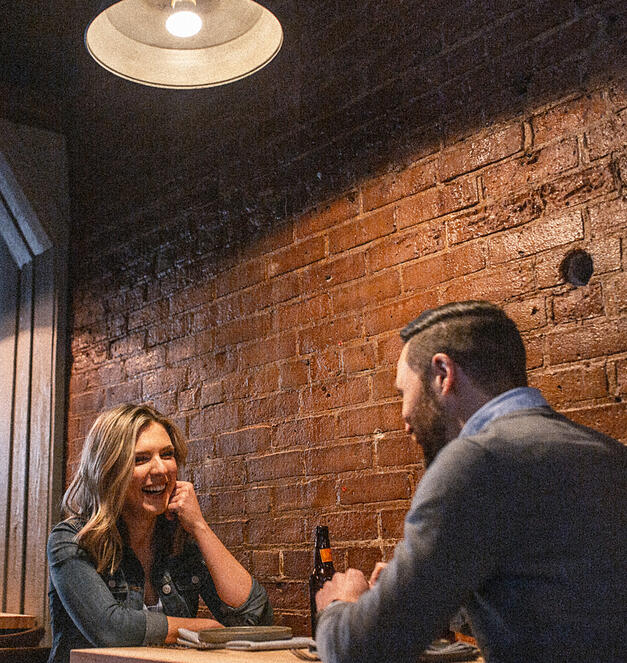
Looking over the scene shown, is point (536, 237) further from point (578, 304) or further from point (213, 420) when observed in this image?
point (213, 420)

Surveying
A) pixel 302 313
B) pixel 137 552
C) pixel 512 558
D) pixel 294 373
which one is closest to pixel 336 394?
pixel 294 373

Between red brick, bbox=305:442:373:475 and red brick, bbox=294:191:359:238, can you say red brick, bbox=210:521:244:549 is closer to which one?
red brick, bbox=305:442:373:475

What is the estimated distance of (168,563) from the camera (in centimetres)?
246

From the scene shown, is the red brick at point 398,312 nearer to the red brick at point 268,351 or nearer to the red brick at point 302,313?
the red brick at point 302,313

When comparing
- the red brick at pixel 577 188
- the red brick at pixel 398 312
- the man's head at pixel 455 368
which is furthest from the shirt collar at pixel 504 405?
the red brick at pixel 398 312

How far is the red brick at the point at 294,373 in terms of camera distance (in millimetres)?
2586

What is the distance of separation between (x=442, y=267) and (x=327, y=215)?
509 millimetres

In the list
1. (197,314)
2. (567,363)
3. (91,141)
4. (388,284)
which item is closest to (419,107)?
(388,284)

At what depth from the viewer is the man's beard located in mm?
1454

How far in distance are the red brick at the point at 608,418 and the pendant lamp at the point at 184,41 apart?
1137mm

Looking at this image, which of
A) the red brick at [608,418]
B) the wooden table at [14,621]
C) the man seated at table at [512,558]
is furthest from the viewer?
the wooden table at [14,621]

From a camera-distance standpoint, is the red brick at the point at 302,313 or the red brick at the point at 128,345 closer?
the red brick at the point at 302,313

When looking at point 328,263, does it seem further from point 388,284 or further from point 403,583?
point 403,583

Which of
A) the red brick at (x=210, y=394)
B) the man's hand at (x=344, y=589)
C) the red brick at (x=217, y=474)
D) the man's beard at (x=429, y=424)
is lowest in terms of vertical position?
the man's hand at (x=344, y=589)
